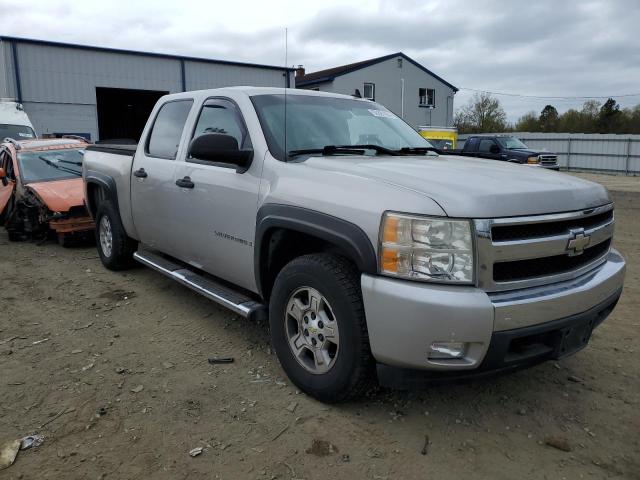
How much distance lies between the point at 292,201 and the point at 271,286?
720 mm

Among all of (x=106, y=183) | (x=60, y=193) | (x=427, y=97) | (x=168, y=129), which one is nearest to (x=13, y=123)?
(x=60, y=193)

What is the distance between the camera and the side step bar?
363cm

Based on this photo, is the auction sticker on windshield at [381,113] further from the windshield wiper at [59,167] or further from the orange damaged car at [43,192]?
the windshield wiper at [59,167]

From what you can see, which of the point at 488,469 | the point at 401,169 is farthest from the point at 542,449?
the point at 401,169

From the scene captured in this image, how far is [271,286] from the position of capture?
12.1 ft

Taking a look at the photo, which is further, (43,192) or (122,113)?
(122,113)

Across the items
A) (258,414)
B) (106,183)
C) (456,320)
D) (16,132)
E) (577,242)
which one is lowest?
(258,414)

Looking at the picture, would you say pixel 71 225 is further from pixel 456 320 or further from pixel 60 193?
pixel 456 320

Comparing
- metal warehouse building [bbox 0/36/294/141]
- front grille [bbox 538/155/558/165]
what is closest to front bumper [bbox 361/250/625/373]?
front grille [bbox 538/155/558/165]

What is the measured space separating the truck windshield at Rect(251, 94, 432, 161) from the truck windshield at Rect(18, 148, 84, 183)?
6.09 meters

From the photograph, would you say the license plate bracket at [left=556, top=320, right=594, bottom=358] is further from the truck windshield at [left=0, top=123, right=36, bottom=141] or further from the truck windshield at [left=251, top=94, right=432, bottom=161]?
the truck windshield at [left=0, top=123, right=36, bottom=141]

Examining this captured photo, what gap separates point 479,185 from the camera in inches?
111

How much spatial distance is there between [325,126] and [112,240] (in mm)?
3215

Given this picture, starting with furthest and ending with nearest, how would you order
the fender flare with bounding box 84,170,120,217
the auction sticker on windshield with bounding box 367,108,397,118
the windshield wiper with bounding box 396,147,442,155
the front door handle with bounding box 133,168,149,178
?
1. the fender flare with bounding box 84,170,120,217
2. the front door handle with bounding box 133,168,149,178
3. the auction sticker on windshield with bounding box 367,108,397,118
4. the windshield wiper with bounding box 396,147,442,155
